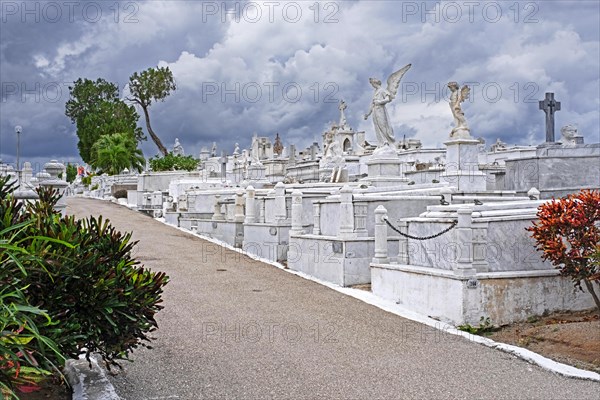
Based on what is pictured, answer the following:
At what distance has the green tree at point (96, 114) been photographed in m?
57.8

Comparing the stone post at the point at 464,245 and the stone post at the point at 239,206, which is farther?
the stone post at the point at 239,206

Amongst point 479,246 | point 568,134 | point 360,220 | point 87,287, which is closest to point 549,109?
point 568,134

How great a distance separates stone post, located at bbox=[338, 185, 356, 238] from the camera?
13.7m

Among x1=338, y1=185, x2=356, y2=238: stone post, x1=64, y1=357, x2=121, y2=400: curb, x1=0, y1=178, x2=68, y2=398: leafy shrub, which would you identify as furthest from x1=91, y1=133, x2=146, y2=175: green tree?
x1=0, y1=178, x2=68, y2=398: leafy shrub

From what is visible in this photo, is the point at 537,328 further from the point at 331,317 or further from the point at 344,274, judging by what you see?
the point at 344,274

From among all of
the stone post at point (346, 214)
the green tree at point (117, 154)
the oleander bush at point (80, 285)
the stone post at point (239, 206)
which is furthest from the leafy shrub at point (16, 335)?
the green tree at point (117, 154)

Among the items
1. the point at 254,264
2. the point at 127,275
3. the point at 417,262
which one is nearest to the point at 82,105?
the point at 254,264

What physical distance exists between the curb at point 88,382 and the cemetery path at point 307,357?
0.24m

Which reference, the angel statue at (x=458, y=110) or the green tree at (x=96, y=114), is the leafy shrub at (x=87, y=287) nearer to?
the angel statue at (x=458, y=110)

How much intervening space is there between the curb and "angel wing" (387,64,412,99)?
1594 centimetres

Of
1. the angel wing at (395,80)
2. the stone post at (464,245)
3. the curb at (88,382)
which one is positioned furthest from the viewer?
the angel wing at (395,80)

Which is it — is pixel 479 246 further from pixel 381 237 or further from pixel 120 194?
pixel 120 194

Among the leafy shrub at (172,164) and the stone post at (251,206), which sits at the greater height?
the leafy shrub at (172,164)

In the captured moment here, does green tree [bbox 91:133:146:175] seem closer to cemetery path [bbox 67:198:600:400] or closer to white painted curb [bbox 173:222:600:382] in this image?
white painted curb [bbox 173:222:600:382]
